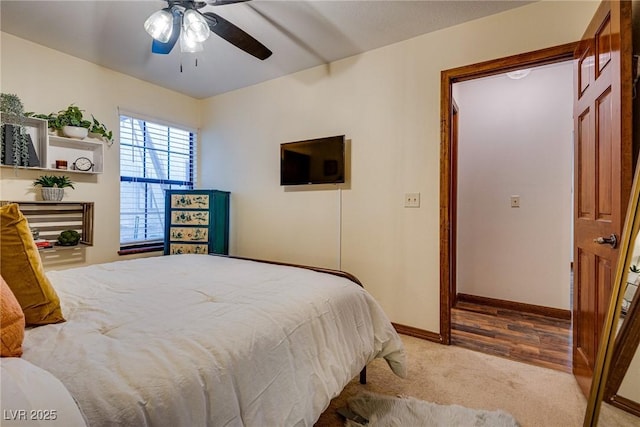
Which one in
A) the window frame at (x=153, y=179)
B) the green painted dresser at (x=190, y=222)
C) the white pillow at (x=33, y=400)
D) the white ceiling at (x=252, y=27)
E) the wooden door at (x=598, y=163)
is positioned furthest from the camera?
the green painted dresser at (x=190, y=222)

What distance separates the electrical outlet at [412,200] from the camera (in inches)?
101

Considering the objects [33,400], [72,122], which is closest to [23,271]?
[33,400]

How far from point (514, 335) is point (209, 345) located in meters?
2.70

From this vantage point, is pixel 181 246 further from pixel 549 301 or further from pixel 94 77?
pixel 549 301

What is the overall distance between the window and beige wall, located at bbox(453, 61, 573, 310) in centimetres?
334

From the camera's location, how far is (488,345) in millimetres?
2438

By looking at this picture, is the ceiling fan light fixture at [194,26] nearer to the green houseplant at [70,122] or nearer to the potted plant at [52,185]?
the green houseplant at [70,122]

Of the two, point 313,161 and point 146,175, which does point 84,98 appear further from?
point 313,161

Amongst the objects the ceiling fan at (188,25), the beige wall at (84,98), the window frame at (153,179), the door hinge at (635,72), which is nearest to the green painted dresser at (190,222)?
the window frame at (153,179)

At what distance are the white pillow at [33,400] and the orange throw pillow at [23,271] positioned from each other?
0.39 meters

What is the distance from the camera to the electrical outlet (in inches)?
101

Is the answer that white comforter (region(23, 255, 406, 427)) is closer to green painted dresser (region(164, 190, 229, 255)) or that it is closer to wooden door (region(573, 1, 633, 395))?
wooden door (region(573, 1, 633, 395))

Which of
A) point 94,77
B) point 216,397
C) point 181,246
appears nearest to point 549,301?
point 216,397

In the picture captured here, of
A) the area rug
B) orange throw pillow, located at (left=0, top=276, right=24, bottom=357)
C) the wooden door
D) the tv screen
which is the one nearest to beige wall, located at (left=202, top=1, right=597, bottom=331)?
the tv screen
